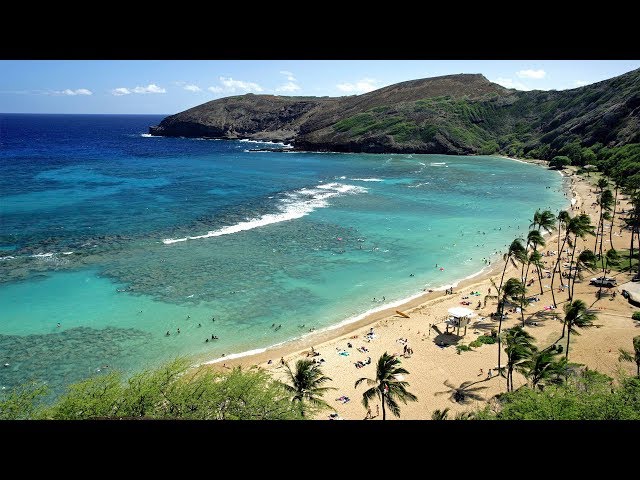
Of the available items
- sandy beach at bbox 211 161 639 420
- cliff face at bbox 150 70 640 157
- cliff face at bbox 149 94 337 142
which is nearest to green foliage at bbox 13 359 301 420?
sandy beach at bbox 211 161 639 420

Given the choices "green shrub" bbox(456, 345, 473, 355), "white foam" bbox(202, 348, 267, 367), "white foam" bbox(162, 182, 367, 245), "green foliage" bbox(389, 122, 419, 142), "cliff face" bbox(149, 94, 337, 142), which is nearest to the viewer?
"white foam" bbox(202, 348, 267, 367)

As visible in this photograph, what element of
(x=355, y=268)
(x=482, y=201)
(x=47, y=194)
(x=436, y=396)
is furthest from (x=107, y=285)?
(x=482, y=201)

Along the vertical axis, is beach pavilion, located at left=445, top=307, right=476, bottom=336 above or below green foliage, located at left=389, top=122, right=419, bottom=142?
below

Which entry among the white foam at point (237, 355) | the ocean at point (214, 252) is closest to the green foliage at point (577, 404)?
the white foam at point (237, 355)

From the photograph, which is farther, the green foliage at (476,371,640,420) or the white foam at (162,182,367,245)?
the white foam at (162,182,367,245)

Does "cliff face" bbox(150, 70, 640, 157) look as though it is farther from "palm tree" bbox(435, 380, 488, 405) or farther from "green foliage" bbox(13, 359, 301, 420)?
"green foliage" bbox(13, 359, 301, 420)

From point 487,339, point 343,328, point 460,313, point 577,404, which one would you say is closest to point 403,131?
point 460,313
